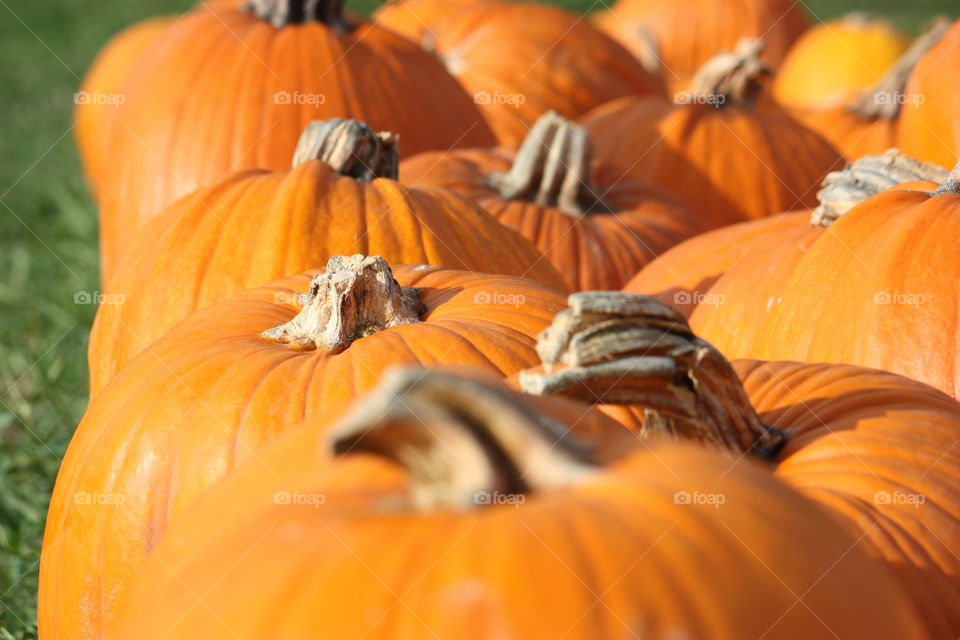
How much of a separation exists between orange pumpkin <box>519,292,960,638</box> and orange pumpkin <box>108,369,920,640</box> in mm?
258

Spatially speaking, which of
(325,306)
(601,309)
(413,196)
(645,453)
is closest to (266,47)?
(413,196)

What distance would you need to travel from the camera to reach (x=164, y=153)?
3729 mm

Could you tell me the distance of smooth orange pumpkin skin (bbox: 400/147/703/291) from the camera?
11.3 ft

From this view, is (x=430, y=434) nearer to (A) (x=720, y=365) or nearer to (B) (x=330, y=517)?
(B) (x=330, y=517)

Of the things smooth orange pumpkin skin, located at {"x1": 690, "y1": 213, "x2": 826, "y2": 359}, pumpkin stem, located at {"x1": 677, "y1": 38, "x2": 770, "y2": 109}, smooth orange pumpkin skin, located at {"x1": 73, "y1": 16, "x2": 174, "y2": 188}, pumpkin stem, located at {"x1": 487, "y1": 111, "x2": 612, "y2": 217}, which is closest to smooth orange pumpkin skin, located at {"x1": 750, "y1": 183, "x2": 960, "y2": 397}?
smooth orange pumpkin skin, located at {"x1": 690, "y1": 213, "x2": 826, "y2": 359}

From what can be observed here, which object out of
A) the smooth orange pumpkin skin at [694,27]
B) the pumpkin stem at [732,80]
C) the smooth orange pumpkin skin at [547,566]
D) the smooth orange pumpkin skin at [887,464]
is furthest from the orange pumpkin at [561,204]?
the smooth orange pumpkin skin at [694,27]

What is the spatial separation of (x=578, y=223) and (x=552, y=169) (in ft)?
0.57

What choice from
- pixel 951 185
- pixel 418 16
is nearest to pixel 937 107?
pixel 951 185

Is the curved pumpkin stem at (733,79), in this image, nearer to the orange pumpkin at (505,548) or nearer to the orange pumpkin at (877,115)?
the orange pumpkin at (877,115)

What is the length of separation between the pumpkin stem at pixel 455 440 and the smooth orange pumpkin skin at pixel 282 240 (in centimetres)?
147

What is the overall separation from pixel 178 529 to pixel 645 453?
22.0 inches

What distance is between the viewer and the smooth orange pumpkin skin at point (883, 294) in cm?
214

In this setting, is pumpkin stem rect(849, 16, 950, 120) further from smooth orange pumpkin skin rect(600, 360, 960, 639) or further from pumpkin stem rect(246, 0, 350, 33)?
smooth orange pumpkin skin rect(600, 360, 960, 639)

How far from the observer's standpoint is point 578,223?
3.54 meters
